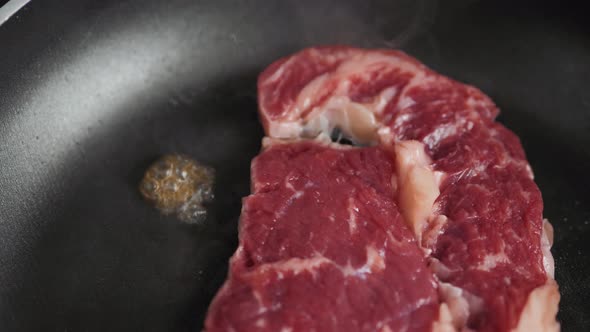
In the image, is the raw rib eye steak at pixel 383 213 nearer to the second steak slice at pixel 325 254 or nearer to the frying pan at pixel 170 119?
the second steak slice at pixel 325 254

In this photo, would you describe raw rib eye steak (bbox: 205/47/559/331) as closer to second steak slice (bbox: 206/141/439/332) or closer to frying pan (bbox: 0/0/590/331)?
second steak slice (bbox: 206/141/439/332)

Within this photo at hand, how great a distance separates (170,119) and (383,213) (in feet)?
6.15

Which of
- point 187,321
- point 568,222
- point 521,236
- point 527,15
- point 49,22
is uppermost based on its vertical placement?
point 49,22

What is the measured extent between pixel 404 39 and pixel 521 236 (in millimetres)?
2020

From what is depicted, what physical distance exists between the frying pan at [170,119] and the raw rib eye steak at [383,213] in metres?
0.50

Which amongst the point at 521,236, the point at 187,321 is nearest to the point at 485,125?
the point at 521,236

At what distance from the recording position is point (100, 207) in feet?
12.0

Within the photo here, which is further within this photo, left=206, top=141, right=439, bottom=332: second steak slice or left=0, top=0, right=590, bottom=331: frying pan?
left=0, top=0, right=590, bottom=331: frying pan

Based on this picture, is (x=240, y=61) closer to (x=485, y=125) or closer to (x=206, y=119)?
(x=206, y=119)

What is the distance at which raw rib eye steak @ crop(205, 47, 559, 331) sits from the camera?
2.75 metres

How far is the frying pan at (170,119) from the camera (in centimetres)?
334

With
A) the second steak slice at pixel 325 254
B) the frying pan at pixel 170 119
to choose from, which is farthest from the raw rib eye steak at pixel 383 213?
the frying pan at pixel 170 119

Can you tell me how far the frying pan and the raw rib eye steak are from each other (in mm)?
500

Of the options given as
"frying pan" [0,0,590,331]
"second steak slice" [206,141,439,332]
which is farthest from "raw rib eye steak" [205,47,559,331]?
"frying pan" [0,0,590,331]
